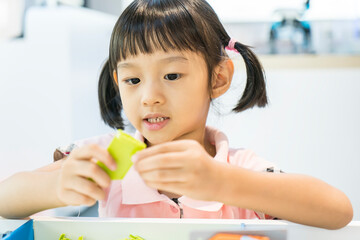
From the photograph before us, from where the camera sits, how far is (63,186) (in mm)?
467

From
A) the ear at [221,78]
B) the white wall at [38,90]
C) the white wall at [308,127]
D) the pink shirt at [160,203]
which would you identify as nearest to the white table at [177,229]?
the pink shirt at [160,203]

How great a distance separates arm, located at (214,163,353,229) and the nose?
0.62 ft

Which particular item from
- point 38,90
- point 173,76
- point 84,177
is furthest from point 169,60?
point 38,90

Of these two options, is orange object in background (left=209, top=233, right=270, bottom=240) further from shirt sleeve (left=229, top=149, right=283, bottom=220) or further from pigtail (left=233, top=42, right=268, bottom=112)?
pigtail (left=233, top=42, right=268, bottom=112)

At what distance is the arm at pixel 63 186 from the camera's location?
43cm

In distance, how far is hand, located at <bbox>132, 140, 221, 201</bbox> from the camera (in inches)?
16.6

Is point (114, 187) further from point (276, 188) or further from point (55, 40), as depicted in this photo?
point (55, 40)

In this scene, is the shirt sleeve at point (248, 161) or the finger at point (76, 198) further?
the shirt sleeve at point (248, 161)

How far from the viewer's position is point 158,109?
2.09 feet

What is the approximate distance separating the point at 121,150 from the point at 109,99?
18.9 inches

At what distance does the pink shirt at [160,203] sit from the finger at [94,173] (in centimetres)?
27

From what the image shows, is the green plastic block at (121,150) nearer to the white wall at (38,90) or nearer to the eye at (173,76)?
the eye at (173,76)

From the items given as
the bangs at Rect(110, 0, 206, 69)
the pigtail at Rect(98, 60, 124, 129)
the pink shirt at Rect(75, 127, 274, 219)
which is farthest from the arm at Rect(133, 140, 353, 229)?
the pigtail at Rect(98, 60, 124, 129)

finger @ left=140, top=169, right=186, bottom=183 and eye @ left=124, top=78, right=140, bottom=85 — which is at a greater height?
eye @ left=124, top=78, right=140, bottom=85
